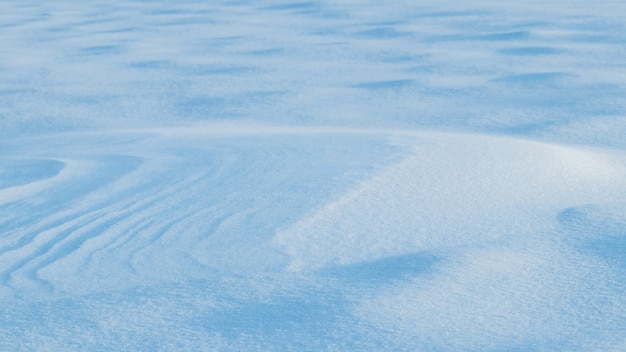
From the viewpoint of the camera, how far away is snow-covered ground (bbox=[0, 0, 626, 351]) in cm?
97

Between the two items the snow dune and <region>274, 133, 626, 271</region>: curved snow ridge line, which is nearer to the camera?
the snow dune

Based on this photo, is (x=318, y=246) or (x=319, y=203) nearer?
(x=318, y=246)

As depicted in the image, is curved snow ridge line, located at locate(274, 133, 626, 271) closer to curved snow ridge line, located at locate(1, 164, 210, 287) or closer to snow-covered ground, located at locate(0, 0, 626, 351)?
snow-covered ground, located at locate(0, 0, 626, 351)

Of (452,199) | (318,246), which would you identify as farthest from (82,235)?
(452,199)

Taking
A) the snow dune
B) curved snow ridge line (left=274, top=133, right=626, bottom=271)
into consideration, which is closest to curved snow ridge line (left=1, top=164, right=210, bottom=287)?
the snow dune

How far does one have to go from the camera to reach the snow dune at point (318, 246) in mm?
A: 962

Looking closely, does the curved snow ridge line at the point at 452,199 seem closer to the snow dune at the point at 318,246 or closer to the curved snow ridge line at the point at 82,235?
the snow dune at the point at 318,246

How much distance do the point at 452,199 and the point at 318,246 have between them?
27 cm

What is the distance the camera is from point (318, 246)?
1.18m

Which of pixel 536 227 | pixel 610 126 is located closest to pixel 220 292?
pixel 536 227

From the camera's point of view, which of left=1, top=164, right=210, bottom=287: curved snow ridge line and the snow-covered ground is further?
left=1, top=164, right=210, bottom=287: curved snow ridge line

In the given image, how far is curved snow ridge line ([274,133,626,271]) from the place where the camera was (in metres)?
1.19

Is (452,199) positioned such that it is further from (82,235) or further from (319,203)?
(82,235)

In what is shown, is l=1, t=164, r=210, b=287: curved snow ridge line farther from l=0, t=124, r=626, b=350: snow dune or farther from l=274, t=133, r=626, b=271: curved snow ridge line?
l=274, t=133, r=626, b=271: curved snow ridge line
